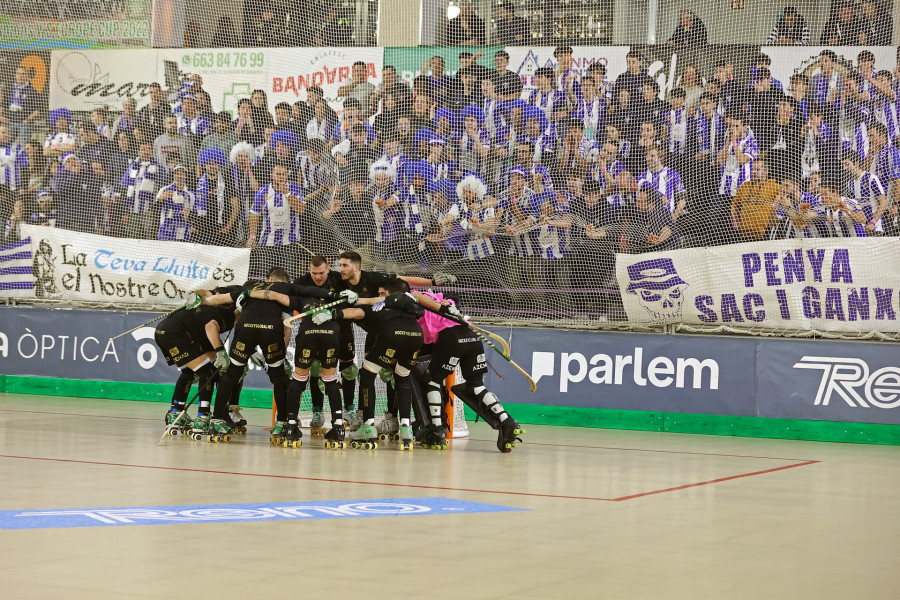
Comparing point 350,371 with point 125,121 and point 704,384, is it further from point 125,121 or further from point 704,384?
point 125,121

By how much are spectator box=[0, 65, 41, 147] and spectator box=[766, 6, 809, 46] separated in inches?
414

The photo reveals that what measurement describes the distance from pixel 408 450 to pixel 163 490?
353 cm

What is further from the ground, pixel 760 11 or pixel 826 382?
pixel 760 11

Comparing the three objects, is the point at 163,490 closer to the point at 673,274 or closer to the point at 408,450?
the point at 408,450

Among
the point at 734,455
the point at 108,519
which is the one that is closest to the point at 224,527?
the point at 108,519

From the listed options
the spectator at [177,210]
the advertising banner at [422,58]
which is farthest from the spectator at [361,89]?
the spectator at [177,210]

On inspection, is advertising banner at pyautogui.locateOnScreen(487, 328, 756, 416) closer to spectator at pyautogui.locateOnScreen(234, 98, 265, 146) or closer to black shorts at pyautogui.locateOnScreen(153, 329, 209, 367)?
black shorts at pyautogui.locateOnScreen(153, 329, 209, 367)

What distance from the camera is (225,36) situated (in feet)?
55.6

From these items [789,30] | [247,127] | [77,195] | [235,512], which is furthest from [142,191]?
[235,512]

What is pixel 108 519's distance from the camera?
21.6ft

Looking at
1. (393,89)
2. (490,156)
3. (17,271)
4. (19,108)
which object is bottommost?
(17,271)

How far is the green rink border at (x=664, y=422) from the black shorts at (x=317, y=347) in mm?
4125

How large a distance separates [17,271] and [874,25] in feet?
38.6

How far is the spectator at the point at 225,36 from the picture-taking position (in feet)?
55.4
